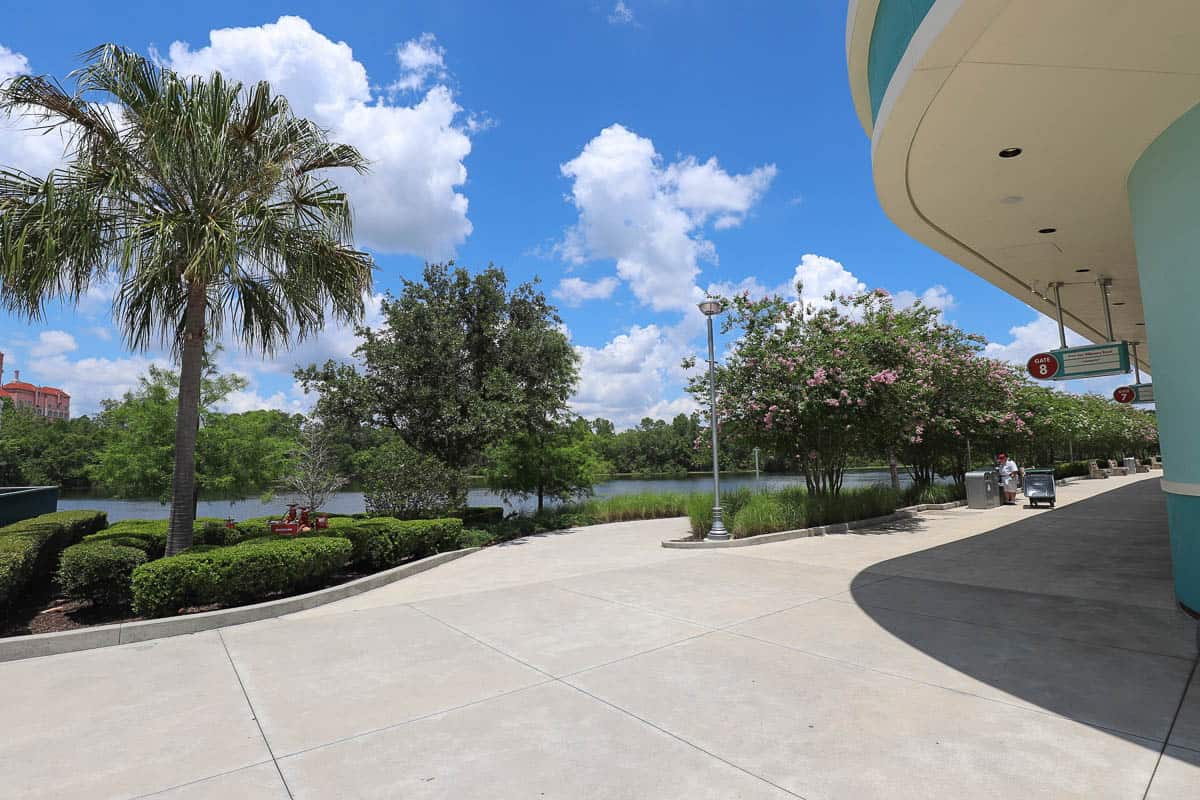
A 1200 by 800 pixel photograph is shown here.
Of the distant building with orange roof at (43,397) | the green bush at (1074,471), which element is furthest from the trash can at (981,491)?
the distant building with orange roof at (43,397)

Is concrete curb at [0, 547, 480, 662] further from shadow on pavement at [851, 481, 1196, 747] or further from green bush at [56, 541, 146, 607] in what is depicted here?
Answer: shadow on pavement at [851, 481, 1196, 747]

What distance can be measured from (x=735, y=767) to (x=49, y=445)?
5713cm

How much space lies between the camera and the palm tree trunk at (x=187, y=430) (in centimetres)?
770

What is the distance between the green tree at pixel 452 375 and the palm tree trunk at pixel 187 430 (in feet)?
22.4

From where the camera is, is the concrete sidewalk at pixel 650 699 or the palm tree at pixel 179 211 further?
the palm tree at pixel 179 211

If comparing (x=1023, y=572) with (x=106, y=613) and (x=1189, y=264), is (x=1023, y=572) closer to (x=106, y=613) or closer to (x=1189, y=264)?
(x=1189, y=264)

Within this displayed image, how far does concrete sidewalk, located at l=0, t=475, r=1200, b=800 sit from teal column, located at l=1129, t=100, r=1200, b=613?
3.30 feet

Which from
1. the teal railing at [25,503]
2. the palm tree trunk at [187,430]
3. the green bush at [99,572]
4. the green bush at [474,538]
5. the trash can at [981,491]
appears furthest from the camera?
the trash can at [981,491]

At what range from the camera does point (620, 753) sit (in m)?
3.43

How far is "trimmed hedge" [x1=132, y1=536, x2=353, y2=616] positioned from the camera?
644cm

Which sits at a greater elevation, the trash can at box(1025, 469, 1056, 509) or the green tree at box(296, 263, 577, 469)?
the green tree at box(296, 263, 577, 469)

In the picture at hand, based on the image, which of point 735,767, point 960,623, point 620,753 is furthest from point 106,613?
point 960,623

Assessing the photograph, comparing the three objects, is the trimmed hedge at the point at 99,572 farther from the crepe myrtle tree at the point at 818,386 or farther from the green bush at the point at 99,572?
the crepe myrtle tree at the point at 818,386

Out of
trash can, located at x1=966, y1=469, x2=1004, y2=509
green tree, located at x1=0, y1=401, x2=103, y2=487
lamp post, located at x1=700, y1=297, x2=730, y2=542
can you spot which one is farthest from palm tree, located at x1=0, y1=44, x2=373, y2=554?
green tree, located at x1=0, y1=401, x2=103, y2=487
